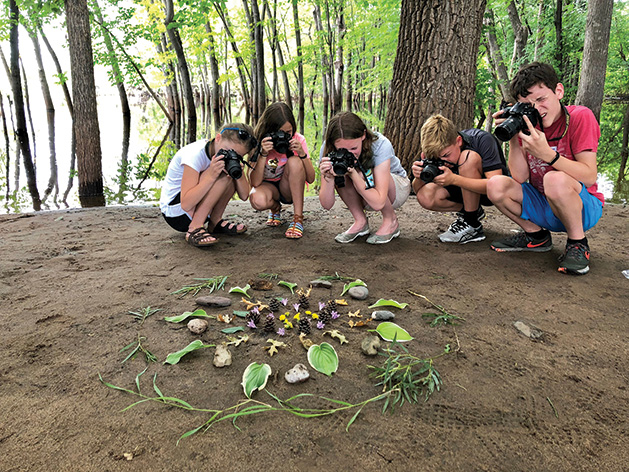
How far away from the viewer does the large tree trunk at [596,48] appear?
18.1 feet

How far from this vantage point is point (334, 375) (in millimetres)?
1281

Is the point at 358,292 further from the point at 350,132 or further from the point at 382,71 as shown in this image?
the point at 382,71

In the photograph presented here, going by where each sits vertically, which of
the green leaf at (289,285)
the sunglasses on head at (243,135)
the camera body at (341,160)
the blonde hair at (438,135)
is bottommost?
the green leaf at (289,285)

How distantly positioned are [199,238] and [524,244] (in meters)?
2.18

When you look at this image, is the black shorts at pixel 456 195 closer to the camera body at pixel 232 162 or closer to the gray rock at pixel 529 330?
the gray rock at pixel 529 330

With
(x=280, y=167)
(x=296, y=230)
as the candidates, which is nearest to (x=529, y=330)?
(x=296, y=230)

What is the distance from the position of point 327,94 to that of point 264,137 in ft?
33.3

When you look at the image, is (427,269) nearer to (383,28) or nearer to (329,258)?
(329,258)

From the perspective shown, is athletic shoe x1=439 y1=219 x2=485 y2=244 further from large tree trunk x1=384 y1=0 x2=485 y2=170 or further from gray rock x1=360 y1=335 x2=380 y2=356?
gray rock x1=360 y1=335 x2=380 y2=356

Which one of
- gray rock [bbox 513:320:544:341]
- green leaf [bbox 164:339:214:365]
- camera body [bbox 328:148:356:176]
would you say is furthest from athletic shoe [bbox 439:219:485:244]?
green leaf [bbox 164:339:214:365]

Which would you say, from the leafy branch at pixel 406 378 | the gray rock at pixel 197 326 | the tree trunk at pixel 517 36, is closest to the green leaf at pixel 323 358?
the leafy branch at pixel 406 378

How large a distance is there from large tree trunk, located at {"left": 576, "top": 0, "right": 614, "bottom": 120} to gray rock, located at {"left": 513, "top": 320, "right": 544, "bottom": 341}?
5786 millimetres

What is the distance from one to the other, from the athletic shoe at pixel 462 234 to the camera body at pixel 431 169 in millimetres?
502

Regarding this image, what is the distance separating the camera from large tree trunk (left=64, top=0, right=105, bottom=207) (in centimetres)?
477
